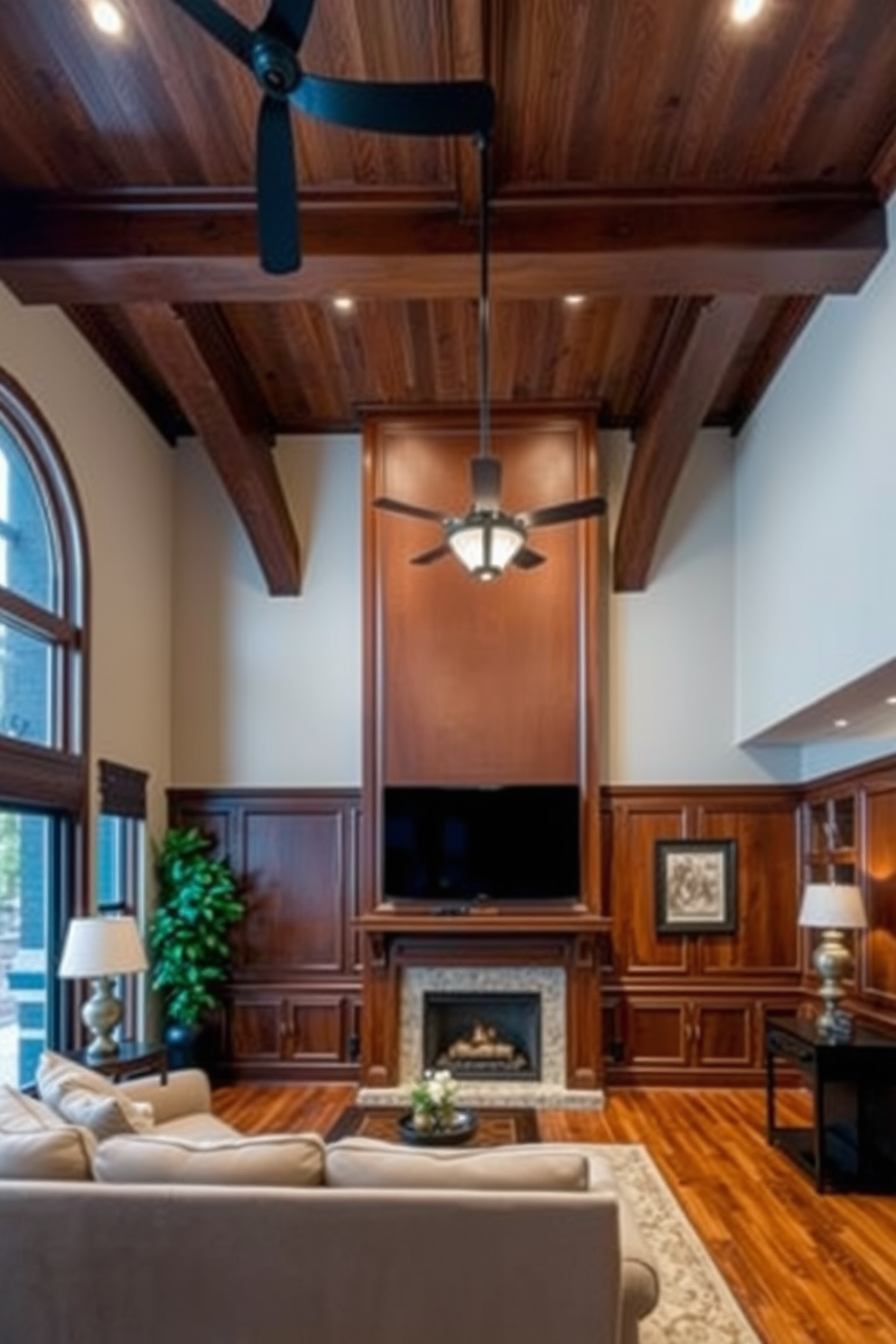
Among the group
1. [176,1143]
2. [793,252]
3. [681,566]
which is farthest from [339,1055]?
[793,252]

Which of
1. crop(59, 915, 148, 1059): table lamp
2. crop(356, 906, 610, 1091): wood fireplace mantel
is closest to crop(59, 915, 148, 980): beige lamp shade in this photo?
crop(59, 915, 148, 1059): table lamp

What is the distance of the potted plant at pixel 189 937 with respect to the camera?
8016 millimetres

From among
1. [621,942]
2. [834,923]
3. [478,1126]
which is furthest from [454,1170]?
[621,942]

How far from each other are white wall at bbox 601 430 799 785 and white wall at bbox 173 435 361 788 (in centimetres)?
196

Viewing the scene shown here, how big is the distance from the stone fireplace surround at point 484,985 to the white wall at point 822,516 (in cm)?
206

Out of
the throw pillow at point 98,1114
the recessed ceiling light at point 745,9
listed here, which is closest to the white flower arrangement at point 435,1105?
the throw pillow at point 98,1114

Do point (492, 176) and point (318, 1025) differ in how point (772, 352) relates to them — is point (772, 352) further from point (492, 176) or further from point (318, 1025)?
point (318, 1025)

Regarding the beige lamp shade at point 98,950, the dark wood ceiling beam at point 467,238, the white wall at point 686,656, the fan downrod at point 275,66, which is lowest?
the beige lamp shade at point 98,950

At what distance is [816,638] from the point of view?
245 inches

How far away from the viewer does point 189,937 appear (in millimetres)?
8086

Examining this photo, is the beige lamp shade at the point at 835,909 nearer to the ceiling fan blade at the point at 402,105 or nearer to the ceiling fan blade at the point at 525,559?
the ceiling fan blade at the point at 525,559

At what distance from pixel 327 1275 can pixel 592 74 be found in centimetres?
422

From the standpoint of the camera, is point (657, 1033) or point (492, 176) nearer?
point (492, 176)

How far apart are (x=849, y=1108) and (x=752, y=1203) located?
0.93 metres
